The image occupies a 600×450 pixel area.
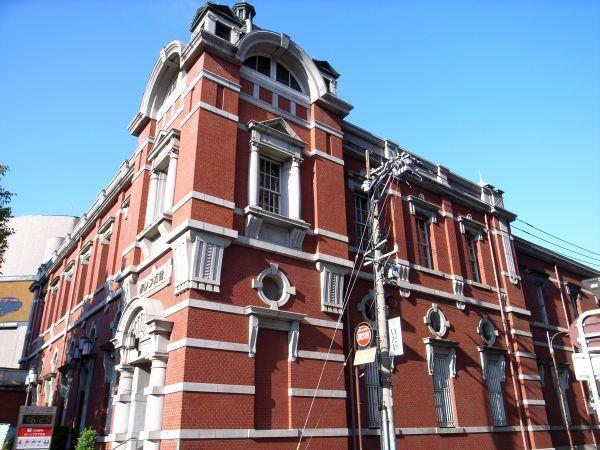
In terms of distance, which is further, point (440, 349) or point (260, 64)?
point (440, 349)

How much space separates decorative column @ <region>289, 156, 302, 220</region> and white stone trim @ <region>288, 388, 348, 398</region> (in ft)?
17.0

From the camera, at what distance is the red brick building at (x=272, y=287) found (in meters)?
13.0

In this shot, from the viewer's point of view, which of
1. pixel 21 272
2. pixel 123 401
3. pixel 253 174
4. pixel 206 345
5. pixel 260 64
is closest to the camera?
pixel 206 345

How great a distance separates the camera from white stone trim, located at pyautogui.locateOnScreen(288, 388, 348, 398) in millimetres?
13570

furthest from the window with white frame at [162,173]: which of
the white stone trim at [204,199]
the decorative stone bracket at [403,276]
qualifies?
the decorative stone bracket at [403,276]

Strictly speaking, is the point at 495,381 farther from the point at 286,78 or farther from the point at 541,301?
the point at 286,78

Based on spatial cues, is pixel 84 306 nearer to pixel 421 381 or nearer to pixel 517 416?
pixel 421 381

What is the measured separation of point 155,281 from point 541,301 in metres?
21.5

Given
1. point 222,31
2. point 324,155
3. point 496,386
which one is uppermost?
point 222,31

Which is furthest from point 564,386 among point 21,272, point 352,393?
point 21,272

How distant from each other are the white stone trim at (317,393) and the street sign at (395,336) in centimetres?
211

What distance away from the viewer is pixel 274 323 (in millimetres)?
14031

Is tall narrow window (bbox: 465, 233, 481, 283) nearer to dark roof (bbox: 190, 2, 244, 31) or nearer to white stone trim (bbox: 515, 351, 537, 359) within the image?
white stone trim (bbox: 515, 351, 537, 359)

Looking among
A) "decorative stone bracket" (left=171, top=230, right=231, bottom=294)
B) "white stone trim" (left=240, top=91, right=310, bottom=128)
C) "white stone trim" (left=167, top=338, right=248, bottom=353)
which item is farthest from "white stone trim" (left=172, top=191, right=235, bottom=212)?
"white stone trim" (left=240, top=91, right=310, bottom=128)
